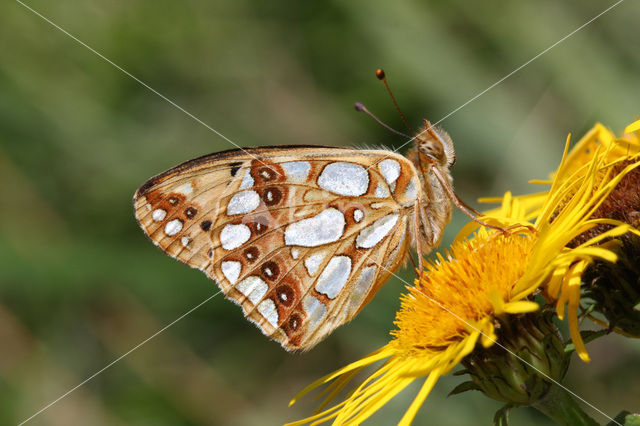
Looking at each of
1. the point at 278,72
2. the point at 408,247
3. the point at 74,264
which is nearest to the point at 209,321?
the point at 74,264

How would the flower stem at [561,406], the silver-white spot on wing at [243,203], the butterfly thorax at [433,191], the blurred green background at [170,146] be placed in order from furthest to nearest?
1. the blurred green background at [170,146]
2. the silver-white spot on wing at [243,203]
3. the butterfly thorax at [433,191]
4. the flower stem at [561,406]

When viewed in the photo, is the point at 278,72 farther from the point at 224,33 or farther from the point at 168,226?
the point at 168,226

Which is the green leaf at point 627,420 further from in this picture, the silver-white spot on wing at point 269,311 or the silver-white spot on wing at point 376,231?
the silver-white spot on wing at point 269,311

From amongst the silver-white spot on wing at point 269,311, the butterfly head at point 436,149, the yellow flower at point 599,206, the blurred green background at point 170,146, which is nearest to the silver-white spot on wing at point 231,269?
the silver-white spot on wing at point 269,311

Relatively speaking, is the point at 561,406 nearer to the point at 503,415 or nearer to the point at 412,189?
the point at 503,415

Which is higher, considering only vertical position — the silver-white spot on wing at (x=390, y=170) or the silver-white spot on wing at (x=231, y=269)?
the silver-white spot on wing at (x=390, y=170)

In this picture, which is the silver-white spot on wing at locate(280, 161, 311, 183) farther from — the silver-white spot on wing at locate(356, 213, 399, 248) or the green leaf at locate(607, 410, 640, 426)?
the green leaf at locate(607, 410, 640, 426)

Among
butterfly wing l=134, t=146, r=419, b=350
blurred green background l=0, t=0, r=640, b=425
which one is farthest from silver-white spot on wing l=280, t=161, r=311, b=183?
blurred green background l=0, t=0, r=640, b=425
